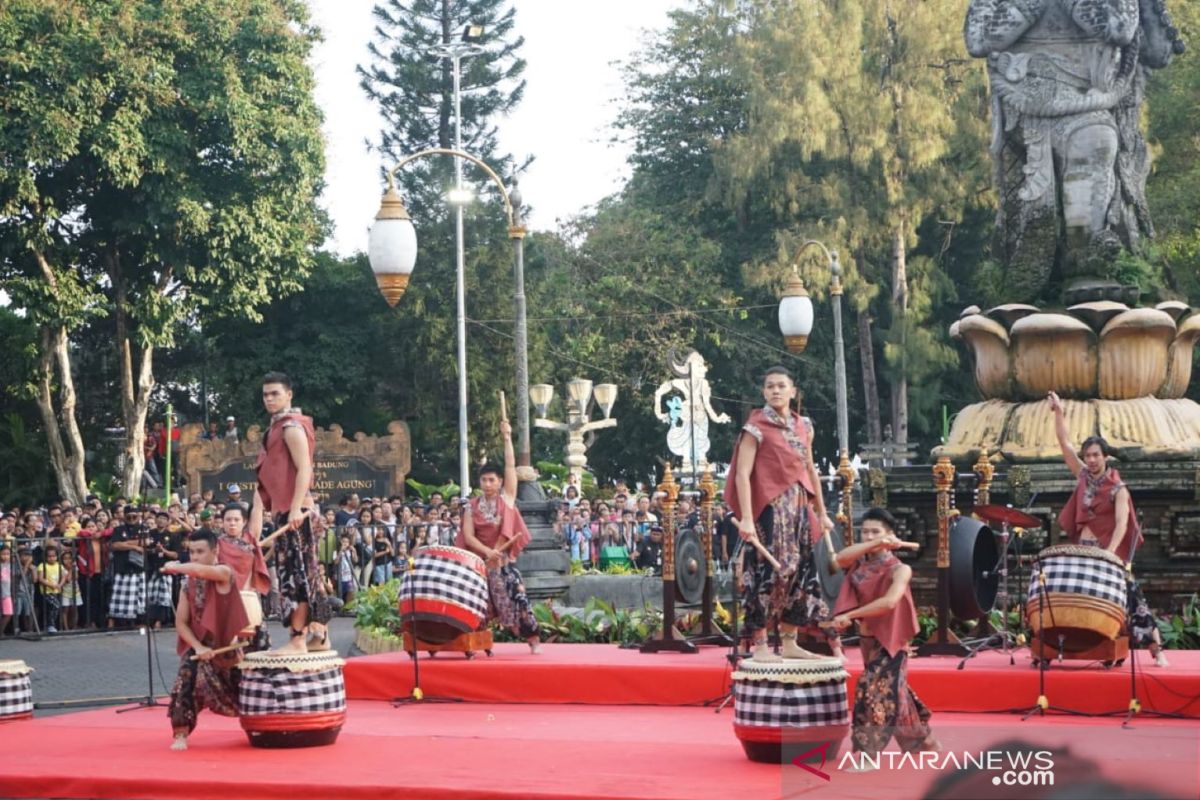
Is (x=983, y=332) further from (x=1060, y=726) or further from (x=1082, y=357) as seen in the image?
(x=1060, y=726)

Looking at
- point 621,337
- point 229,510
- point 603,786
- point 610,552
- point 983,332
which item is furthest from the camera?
point 621,337

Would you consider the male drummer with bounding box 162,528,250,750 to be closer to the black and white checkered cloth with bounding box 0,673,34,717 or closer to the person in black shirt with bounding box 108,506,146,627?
the black and white checkered cloth with bounding box 0,673,34,717

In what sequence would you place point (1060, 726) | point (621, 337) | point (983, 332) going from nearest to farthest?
point (1060, 726) → point (983, 332) → point (621, 337)

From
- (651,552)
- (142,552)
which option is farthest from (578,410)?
(142,552)

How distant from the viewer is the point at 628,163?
50938 millimetres

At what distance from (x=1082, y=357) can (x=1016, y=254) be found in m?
1.65

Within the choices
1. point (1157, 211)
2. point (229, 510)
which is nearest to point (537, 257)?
point (1157, 211)

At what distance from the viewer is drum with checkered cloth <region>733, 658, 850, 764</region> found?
910 cm

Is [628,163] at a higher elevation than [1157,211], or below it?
higher

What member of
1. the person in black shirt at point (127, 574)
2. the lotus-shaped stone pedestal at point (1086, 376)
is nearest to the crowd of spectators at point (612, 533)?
the person in black shirt at point (127, 574)

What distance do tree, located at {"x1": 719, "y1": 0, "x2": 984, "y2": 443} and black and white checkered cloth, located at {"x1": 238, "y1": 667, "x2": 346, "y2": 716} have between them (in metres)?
31.2

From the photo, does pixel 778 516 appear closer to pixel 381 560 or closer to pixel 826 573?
pixel 826 573

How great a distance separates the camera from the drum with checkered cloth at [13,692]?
1207 centimetres

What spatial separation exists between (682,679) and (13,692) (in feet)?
15.0
